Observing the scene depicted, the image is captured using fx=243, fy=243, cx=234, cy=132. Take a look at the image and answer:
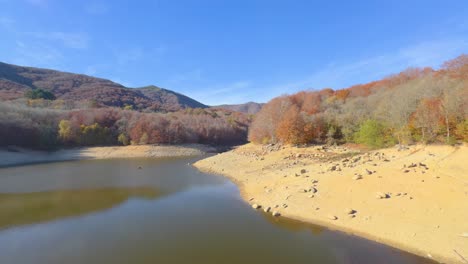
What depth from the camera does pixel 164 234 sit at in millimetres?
8602

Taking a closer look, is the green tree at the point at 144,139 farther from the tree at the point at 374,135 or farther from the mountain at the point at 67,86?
the mountain at the point at 67,86

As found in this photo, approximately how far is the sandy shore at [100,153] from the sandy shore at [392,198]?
32407 millimetres

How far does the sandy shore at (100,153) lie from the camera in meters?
38.1

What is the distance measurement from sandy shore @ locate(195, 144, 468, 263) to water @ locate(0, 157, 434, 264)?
75cm

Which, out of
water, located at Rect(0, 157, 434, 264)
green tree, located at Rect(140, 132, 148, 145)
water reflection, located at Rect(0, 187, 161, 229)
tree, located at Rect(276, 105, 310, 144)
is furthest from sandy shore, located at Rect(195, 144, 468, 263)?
green tree, located at Rect(140, 132, 148, 145)

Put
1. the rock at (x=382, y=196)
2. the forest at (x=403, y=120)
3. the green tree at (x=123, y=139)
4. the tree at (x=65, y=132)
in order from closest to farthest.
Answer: the rock at (x=382, y=196) < the forest at (x=403, y=120) < the tree at (x=65, y=132) < the green tree at (x=123, y=139)

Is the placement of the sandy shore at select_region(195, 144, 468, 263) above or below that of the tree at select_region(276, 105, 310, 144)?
below

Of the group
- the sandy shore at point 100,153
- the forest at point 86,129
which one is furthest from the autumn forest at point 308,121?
the sandy shore at point 100,153

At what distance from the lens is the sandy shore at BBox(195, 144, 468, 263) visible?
295 inches

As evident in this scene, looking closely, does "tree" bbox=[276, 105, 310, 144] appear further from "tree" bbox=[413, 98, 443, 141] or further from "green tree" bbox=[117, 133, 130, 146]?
"green tree" bbox=[117, 133, 130, 146]

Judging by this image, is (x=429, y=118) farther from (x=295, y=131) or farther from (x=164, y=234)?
(x=164, y=234)

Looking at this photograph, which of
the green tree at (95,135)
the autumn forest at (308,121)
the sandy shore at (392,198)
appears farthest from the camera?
the green tree at (95,135)

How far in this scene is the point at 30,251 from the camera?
7.60m

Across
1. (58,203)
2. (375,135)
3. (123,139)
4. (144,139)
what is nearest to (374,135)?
(375,135)
